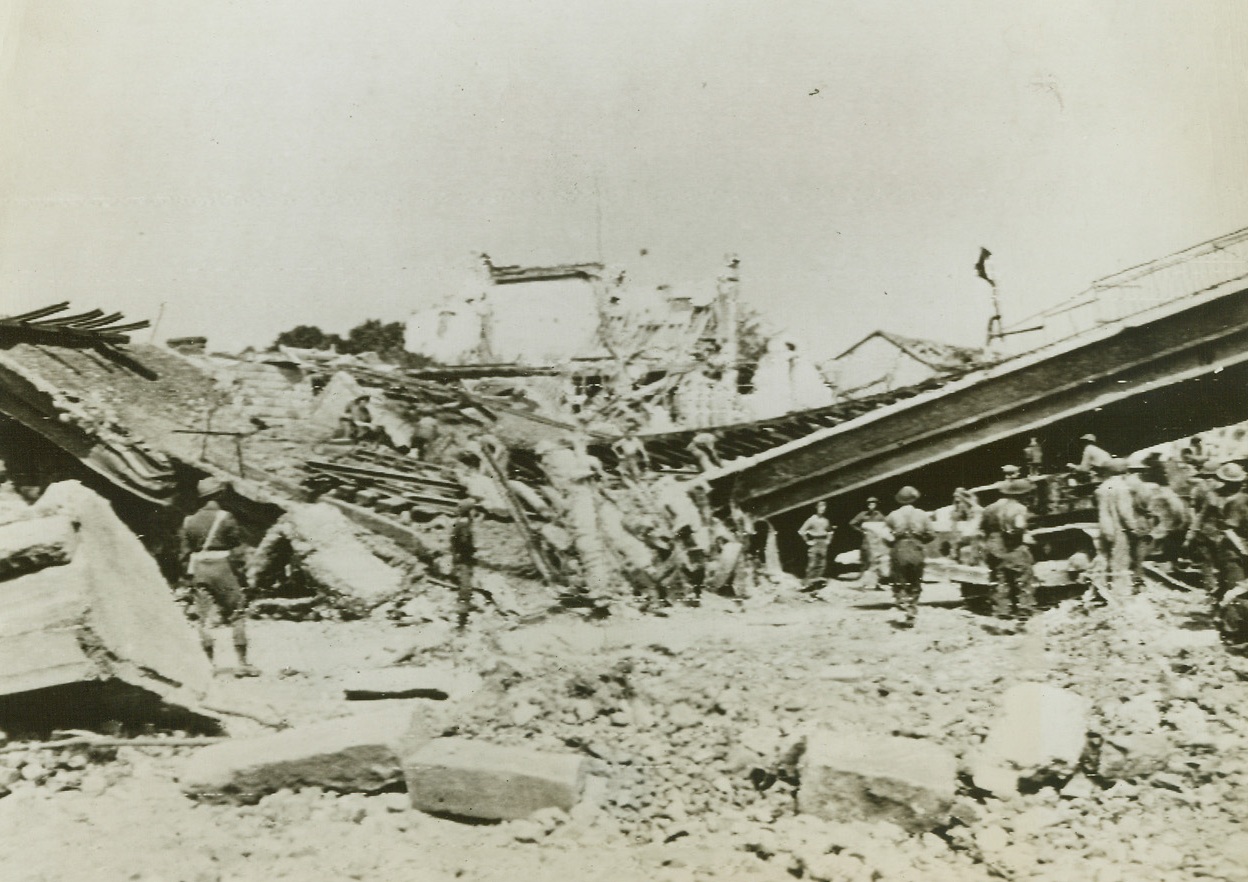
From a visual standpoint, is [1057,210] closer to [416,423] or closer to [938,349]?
[938,349]

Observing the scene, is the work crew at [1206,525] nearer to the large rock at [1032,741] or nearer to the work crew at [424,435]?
the large rock at [1032,741]

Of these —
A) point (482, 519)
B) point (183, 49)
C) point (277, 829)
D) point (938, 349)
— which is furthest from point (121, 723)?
point (938, 349)

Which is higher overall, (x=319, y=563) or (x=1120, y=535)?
(x=1120, y=535)

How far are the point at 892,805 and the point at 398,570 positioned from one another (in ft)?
7.30

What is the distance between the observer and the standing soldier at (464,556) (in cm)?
357

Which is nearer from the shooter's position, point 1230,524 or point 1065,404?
point 1230,524

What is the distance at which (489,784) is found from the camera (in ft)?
10.5

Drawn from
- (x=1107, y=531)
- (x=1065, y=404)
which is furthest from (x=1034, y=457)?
(x=1107, y=531)

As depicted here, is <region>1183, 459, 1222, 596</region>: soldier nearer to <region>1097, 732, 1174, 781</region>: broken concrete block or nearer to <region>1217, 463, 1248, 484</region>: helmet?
<region>1217, 463, 1248, 484</region>: helmet

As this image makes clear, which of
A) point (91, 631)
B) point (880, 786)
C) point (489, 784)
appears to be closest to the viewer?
point (880, 786)

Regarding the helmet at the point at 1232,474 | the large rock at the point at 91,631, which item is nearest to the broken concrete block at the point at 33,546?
the large rock at the point at 91,631

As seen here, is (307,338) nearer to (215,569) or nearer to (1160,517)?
(215,569)

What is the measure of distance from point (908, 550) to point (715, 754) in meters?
1.20

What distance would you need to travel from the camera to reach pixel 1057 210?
3.67 metres
